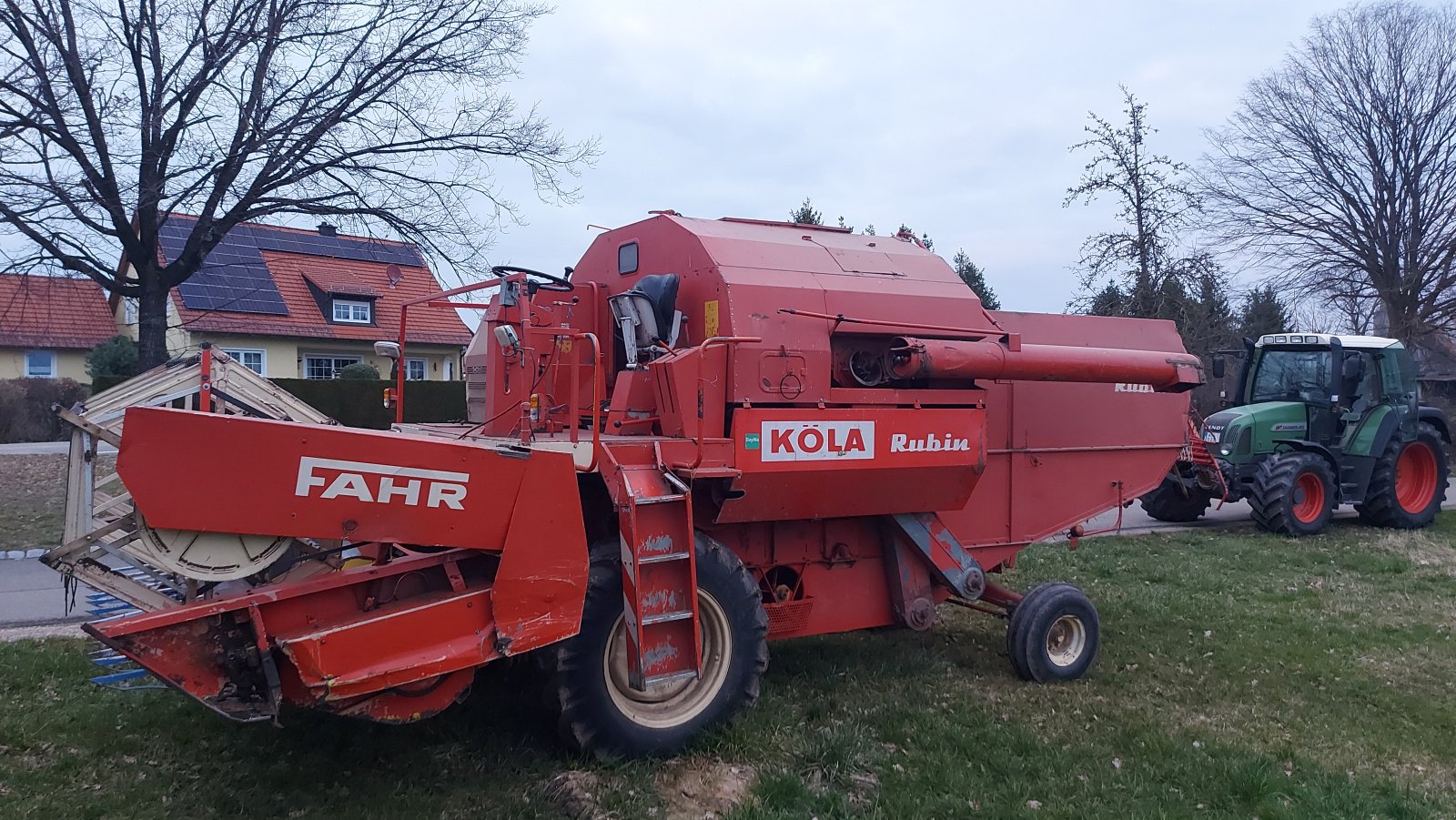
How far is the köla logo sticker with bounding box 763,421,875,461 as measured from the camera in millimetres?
5156

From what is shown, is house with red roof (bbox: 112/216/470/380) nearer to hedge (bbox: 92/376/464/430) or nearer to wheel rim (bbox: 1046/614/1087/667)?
hedge (bbox: 92/376/464/430)

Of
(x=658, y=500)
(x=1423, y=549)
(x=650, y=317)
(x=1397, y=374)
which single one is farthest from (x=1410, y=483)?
(x=658, y=500)

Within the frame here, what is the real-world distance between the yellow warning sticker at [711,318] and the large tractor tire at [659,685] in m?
1.15

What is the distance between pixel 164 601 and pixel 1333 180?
28090 millimetres

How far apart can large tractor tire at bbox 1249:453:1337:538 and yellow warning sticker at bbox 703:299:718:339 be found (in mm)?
9515

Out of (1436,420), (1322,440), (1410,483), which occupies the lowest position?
(1410,483)

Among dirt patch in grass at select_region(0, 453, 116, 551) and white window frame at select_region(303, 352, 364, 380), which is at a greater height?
white window frame at select_region(303, 352, 364, 380)

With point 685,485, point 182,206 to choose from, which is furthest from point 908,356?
point 182,206

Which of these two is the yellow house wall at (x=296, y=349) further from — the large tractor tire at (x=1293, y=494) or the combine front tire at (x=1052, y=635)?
the combine front tire at (x=1052, y=635)

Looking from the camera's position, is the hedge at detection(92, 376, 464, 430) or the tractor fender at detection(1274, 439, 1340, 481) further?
the hedge at detection(92, 376, 464, 430)

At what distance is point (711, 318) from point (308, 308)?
26.7 meters

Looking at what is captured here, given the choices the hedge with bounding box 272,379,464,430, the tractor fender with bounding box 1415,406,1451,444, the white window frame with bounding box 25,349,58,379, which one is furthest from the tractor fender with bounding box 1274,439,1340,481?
the white window frame with bounding box 25,349,58,379

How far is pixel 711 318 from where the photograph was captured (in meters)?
5.46

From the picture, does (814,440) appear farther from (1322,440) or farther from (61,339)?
(61,339)
